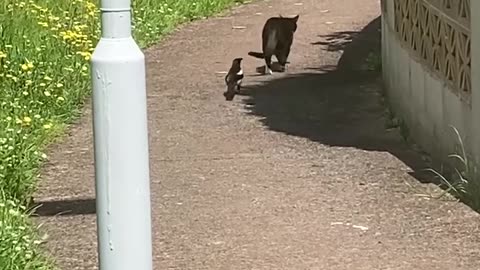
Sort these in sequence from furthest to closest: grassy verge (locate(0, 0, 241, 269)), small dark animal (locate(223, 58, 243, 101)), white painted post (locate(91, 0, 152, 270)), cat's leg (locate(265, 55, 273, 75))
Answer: cat's leg (locate(265, 55, 273, 75)) → small dark animal (locate(223, 58, 243, 101)) → grassy verge (locate(0, 0, 241, 269)) → white painted post (locate(91, 0, 152, 270))

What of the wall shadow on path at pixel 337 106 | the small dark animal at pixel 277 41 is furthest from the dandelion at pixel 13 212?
the small dark animal at pixel 277 41

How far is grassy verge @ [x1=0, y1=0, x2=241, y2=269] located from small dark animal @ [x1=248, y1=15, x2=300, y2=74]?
5.80ft

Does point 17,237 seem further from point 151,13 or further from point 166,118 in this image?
point 151,13

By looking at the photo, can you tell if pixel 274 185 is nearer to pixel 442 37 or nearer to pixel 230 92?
pixel 442 37

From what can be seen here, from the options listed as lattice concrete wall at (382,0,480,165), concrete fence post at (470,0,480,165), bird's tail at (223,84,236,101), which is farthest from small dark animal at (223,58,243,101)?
concrete fence post at (470,0,480,165)

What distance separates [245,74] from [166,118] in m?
2.90

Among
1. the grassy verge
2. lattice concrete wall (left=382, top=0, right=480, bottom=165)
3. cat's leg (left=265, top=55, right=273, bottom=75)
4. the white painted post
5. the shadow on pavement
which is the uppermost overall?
the white painted post

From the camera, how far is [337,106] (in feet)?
38.9

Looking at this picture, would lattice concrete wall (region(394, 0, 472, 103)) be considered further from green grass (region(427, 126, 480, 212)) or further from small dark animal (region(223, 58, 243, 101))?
small dark animal (region(223, 58, 243, 101))

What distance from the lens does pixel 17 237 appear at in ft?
21.4

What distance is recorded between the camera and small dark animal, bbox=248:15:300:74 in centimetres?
1391

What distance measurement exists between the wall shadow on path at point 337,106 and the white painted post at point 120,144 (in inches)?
172

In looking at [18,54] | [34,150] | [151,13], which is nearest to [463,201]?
[34,150]

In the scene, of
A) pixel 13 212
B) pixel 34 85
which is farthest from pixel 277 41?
pixel 13 212
